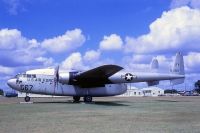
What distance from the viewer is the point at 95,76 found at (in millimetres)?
37031

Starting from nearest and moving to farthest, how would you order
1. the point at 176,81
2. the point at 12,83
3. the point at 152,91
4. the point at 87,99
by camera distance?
the point at 12,83, the point at 87,99, the point at 176,81, the point at 152,91

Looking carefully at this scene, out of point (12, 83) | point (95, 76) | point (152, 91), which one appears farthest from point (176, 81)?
point (152, 91)

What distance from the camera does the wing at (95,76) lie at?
35031 mm

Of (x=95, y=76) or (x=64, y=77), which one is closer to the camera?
(x=64, y=77)

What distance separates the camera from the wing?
3503cm

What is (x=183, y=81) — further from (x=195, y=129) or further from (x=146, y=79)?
(x=195, y=129)

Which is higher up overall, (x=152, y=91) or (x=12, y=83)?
(x=152, y=91)

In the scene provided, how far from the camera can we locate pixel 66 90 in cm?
3806

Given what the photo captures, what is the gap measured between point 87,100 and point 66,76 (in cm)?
346

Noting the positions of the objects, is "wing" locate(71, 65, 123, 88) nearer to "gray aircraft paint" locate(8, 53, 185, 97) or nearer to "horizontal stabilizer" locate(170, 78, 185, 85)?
"gray aircraft paint" locate(8, 53, 185, 97)

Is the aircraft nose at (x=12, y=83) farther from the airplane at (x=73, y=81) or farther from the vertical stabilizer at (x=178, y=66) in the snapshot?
the vertical stabilizer at (x=178, y=66)

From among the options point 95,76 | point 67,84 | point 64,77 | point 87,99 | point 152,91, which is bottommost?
point 87,99

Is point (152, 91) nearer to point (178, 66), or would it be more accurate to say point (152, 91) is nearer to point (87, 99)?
point (178, 66)

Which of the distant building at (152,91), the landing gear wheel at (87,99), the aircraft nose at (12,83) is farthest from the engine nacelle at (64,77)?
the distant building at (152,91)
